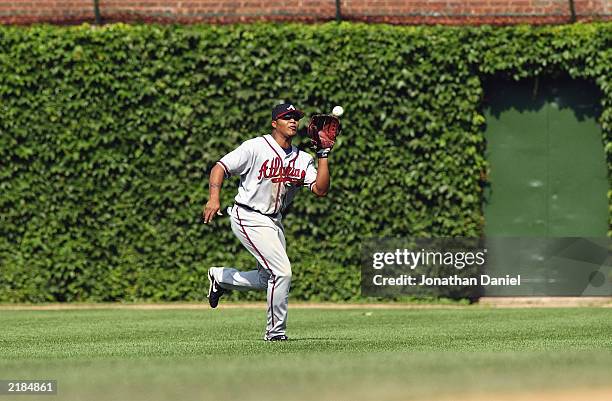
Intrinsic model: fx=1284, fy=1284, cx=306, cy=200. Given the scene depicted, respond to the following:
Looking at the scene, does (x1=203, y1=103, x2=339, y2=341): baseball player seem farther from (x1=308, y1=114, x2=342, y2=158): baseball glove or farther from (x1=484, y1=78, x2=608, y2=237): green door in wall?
(x1=484, y1=78, x2=608, y2=237): green door in wall

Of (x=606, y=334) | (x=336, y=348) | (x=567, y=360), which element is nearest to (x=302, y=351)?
(x=336, y=348)

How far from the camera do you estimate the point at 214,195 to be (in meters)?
11.1

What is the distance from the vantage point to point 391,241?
18547 mm

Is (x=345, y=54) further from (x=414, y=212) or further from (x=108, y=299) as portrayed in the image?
(x=108, y=299)

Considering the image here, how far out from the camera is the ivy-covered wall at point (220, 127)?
60.7 ft

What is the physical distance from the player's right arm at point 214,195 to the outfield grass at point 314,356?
3.67 feet

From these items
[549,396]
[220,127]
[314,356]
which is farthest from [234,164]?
[220,127]

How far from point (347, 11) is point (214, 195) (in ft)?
28.9

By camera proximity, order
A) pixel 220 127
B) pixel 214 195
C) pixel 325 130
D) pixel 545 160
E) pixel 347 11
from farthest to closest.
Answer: pixel 347 11 < pixel 545 160 < pixel 220 127 < pixel 325 130 < pixel 214 195

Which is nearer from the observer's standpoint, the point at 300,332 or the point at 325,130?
the point at 325,130
